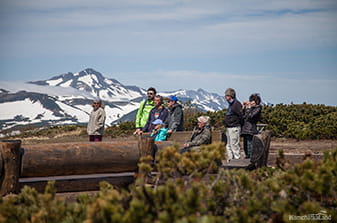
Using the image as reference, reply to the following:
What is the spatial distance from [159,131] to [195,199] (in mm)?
5587

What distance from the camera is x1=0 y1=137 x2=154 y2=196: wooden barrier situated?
597 centimetres

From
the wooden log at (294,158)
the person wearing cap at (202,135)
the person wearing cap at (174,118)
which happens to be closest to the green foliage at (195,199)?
the person wearing cap at (202,135)

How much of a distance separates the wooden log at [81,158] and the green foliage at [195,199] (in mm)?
1198

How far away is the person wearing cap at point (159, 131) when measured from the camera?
9.45m

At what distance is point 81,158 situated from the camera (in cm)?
634

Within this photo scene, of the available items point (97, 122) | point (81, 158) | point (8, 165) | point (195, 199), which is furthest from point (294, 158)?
point (195, 199)

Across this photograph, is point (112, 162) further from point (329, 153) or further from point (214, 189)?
point (329, 153)

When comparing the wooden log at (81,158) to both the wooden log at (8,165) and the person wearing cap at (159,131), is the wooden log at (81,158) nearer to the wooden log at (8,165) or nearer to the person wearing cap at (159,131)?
the wooden log at (8,165)

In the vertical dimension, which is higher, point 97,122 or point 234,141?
point 97,122

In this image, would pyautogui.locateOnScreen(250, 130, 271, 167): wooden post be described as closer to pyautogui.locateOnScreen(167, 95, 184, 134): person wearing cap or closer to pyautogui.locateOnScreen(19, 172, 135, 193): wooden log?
pyautogui.locateOnScreen(19, 172, 135, 193): wooden log

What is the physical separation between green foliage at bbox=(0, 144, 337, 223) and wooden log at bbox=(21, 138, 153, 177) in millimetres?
1198

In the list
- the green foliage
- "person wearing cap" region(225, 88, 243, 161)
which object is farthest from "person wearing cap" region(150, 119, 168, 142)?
the green foliage

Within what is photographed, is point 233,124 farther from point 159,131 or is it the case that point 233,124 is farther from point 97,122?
point 97,122

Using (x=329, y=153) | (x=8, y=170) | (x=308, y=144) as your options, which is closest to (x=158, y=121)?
(x=8, y=170)
